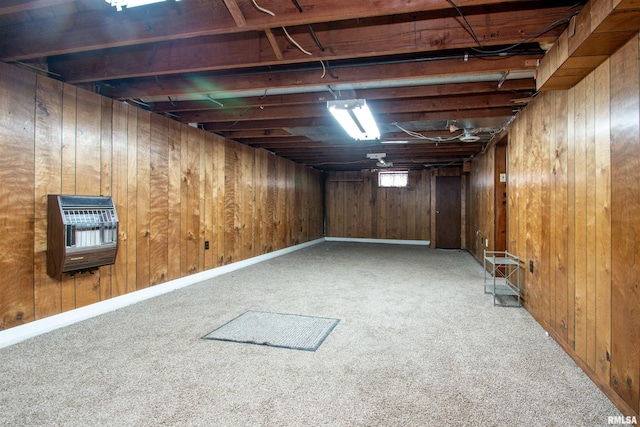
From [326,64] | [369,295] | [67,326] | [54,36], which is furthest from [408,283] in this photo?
[54,36]

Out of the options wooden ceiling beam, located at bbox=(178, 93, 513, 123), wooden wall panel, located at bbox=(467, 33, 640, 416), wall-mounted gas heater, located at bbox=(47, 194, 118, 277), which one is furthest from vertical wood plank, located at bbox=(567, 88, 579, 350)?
wall-mounted gas heater, located at bbox=(47, 194, 118, 277)

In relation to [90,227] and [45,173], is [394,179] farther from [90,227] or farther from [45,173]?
[45,173]

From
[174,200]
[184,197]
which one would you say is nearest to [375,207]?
[184,197]

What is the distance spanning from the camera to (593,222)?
199 cm

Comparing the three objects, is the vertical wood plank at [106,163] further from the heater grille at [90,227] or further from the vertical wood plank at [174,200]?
the vertical wood plank at [174,200]

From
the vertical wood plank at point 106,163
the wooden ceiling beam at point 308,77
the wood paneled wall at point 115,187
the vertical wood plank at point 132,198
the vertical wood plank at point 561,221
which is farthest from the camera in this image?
the vertical wood plank at point 132,198

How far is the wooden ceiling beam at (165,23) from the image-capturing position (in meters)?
1.87

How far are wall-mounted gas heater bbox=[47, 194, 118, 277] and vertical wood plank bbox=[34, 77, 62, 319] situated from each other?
0.18ft

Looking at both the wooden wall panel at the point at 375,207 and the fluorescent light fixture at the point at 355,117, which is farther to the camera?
the wooden wall panel at the point at 375,207

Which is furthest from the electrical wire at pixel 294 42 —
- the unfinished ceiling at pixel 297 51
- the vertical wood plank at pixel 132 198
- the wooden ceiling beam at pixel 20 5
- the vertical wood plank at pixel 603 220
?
the vertical wood plank at pixel 132 198

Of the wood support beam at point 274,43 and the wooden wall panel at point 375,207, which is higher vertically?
the wood support beam at point 274,43

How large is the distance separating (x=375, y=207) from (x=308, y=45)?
7.56 metres

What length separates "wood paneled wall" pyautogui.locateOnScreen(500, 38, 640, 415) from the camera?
5.32 ft

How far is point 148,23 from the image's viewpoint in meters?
2.15
